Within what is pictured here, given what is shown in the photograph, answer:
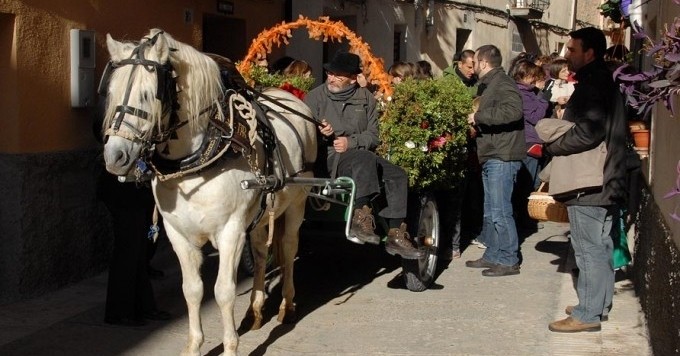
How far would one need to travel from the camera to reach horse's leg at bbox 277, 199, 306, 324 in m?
7.37

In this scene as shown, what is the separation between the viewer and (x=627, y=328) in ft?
23.6

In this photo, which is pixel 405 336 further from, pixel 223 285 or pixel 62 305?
pixel 62 305

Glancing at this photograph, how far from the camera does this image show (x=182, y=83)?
5.64 metres

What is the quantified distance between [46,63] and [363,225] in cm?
282

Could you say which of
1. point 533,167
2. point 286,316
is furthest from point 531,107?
point 286,316

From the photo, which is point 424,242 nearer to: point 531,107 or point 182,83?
point 531,107

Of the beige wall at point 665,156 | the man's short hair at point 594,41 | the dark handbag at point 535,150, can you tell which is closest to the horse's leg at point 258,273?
the man's short hair at point 594,41

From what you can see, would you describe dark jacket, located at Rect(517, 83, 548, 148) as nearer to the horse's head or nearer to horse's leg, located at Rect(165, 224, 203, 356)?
horse's leg, located at Rect(165, 224, 203, 356)

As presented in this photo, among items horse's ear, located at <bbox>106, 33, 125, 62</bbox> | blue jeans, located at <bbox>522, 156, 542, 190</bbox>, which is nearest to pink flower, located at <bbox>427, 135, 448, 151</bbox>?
horse's ear, located at <bbox>106, 33, 125, 62</bbox>

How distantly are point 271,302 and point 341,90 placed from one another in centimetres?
176

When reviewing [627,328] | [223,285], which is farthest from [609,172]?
[223,285]

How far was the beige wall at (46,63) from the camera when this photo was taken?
25.0 ft

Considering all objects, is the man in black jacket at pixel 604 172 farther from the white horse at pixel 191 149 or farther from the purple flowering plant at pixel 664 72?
the purple flowering plant at pixel 664 72

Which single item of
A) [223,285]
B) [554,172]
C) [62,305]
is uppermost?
[554,172]
